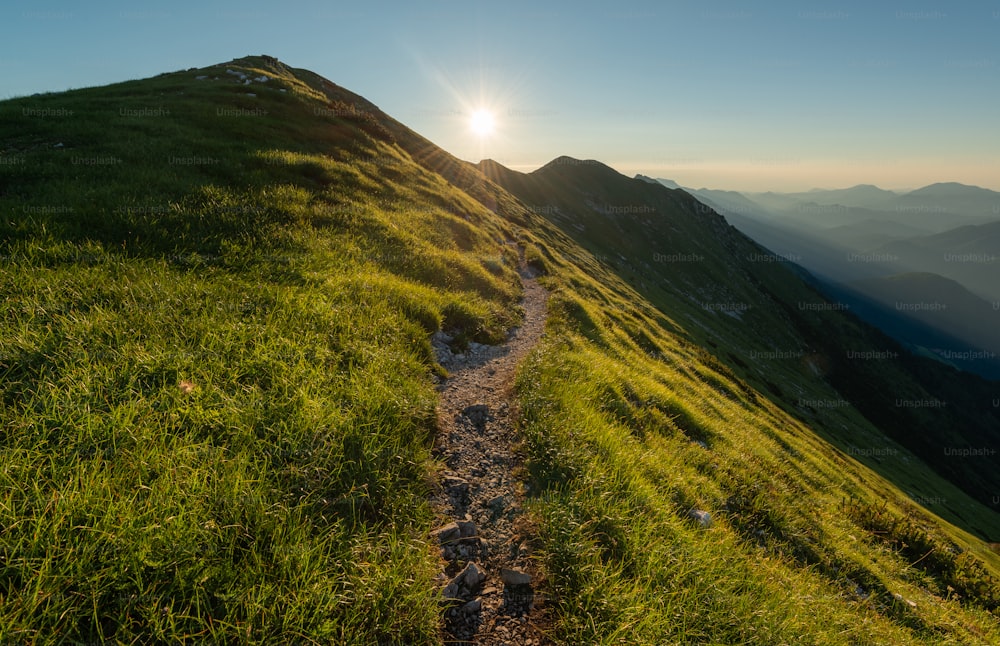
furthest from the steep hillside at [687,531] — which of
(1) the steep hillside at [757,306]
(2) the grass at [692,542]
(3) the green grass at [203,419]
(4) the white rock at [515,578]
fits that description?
(1) the steep hillside at [757,306]

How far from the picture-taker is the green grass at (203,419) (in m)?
3.09

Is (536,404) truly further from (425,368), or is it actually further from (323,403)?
(323,403)

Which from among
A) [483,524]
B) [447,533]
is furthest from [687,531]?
[447,533]

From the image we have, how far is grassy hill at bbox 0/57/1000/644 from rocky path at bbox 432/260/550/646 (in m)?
0.30

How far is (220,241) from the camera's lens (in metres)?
10.0

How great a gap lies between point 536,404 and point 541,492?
2.34 meters

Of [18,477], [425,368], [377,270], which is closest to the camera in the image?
[18,477]

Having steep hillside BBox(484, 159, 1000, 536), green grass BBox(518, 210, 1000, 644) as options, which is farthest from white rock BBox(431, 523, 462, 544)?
steep hillside BBox(484, 159, 1000, 536)

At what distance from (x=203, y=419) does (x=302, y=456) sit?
53.0 inches

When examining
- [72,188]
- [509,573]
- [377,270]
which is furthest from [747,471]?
[72,188]

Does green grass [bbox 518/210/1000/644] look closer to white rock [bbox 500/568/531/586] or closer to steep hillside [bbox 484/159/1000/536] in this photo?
white rock [bbox 500/568/531/586]

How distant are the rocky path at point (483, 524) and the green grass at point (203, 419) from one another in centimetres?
38

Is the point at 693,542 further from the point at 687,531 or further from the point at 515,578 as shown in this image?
the point at 515,578

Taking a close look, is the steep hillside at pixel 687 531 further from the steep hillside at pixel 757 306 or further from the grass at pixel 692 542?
the steep hillside at pixel 757 306
